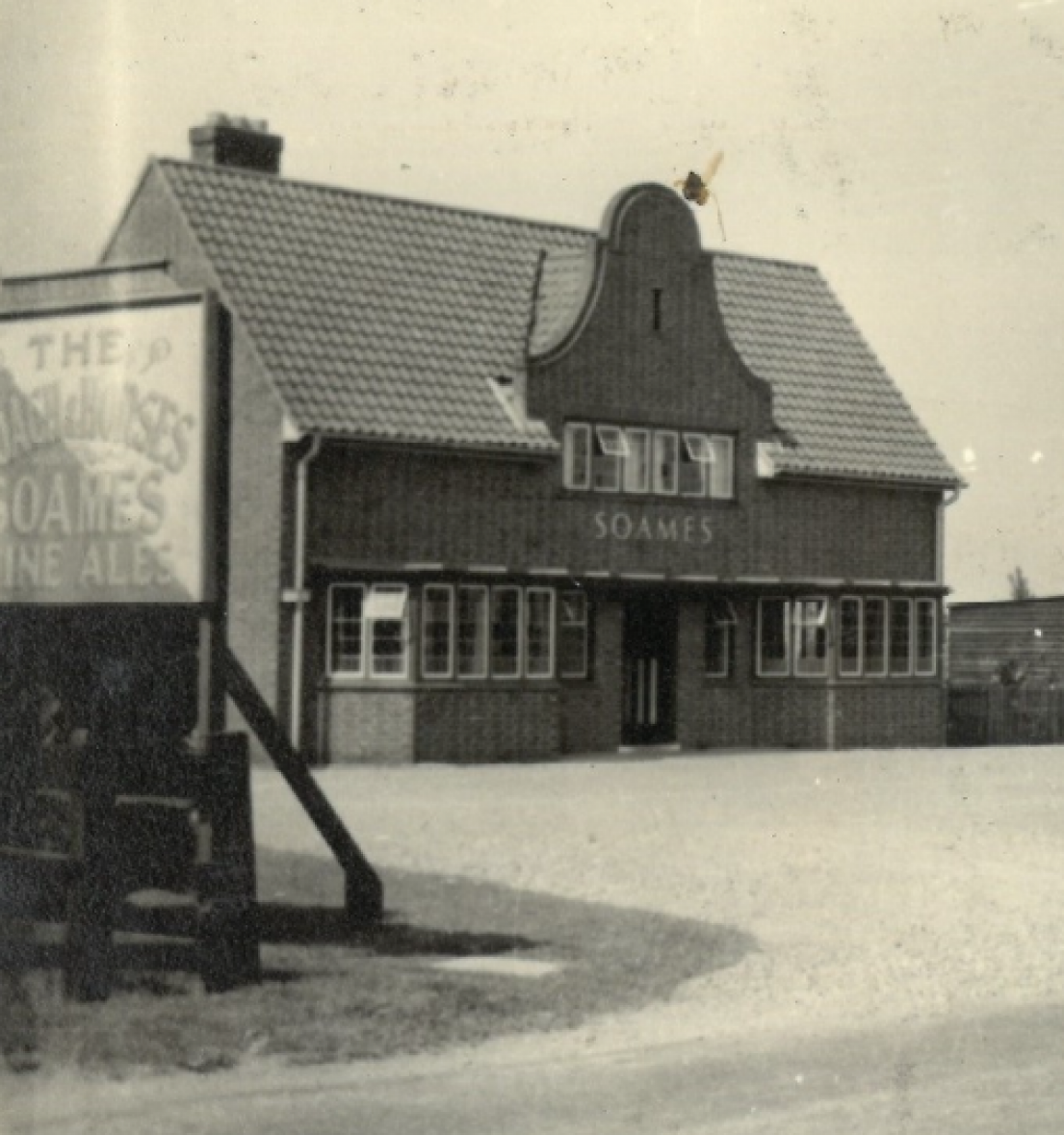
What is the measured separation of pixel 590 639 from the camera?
3422 cm

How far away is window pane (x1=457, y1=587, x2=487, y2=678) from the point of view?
31797mm

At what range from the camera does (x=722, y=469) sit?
119 feet

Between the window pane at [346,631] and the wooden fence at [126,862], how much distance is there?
18.9 metres

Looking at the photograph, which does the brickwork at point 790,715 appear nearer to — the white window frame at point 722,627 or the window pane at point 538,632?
the white window frame at point 722,627

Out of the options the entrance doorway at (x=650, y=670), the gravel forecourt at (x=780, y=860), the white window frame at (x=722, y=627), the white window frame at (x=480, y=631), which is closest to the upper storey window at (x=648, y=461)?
the white window frame at (x=722, y=627)

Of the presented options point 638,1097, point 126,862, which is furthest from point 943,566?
point 638,1097

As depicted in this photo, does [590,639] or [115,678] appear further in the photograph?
[590,639]

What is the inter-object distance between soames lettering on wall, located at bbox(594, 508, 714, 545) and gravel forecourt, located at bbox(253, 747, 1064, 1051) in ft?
14.0

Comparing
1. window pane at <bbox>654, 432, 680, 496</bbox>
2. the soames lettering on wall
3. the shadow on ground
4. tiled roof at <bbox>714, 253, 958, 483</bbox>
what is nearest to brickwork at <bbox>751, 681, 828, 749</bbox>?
the soames lettering on wall

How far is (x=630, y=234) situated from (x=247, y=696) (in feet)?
79.6

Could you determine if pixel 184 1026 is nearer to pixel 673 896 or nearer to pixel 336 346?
pixel 673 896

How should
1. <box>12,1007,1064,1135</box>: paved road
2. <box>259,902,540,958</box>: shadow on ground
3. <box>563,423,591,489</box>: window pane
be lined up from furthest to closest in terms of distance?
<box>563,423,591,489</box>: window pane, <box>259,902,540,958</box>: shadow on ground, <box>12,1007,1064,1135</box>: paved road

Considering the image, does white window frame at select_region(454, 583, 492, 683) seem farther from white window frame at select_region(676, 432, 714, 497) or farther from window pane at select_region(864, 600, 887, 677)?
window pane at select_region(864, 600, 887, 677)

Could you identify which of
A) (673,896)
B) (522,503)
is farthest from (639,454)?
(673,896)
